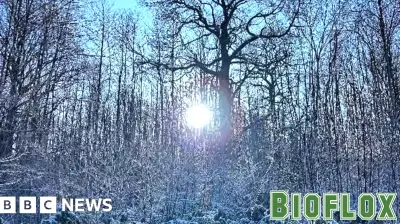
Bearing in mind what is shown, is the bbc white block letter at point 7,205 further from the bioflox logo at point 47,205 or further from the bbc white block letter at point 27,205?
the bbc white block letter at point 27,205

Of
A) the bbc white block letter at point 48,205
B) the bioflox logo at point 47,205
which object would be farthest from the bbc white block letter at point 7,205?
the bbc white block letter at point 48,205

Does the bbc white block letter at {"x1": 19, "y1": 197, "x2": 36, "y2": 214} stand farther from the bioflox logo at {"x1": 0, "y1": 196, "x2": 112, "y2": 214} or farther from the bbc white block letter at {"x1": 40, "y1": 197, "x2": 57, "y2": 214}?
the bbc white block letter at {"x1": 40, "y1": 197, "x2": 57, "y2": 214}

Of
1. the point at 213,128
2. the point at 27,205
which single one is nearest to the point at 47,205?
the point at 27,205

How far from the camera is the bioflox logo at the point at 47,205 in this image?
794 cm

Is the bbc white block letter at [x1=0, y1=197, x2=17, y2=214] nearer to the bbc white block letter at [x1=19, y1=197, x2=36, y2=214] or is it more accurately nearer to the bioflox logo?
the bioflox logo

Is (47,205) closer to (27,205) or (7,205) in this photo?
(27,205)

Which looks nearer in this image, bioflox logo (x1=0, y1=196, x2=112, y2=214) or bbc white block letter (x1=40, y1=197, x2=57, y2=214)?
bioflox logo (x1=0, y1=196, x2=112, y2=214)

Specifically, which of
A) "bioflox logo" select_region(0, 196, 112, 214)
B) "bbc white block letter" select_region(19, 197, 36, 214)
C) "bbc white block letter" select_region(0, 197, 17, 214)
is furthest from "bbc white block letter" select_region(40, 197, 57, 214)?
"bbc white block letter" select_region(0, 197, 17, 214)

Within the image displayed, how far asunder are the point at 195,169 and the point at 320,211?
307 centimetres

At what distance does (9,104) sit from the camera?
294 inches

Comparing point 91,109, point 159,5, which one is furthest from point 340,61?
point 91,109

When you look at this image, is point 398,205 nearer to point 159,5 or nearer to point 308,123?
point 308,123

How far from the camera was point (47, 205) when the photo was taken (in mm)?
8352

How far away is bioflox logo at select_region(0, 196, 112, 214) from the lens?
794 centimetres
